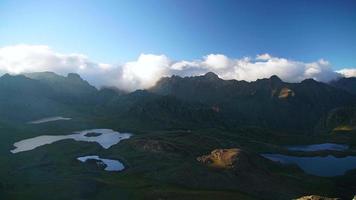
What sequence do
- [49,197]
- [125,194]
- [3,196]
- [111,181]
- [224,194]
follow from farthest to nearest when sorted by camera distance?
1. [111,181]
2. [224,194]
3. [125,194]
4. [49,197]
5. [3,196]

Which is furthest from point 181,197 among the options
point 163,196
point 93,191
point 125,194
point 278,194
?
point 278,194

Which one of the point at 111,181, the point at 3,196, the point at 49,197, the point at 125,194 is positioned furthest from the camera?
the point at 111,181

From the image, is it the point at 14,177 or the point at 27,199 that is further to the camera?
the point at 14,177

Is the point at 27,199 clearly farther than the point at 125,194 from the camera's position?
No

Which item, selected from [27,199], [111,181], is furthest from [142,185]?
[27,199]

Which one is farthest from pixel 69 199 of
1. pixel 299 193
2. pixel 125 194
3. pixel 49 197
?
pixel 299 193

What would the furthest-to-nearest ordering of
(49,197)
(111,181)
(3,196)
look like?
(111,181) < (49,197) < (3,196)

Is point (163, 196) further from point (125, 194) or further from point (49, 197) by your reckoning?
point (49, 197)

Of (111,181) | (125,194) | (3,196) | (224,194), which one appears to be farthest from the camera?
(111,181)

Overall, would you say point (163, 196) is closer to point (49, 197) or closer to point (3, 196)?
point (49, 197)
